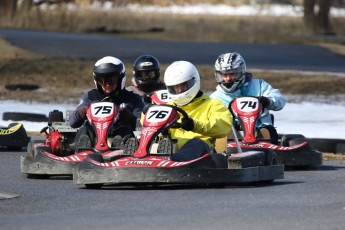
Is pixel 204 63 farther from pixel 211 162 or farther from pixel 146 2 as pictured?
pixel 146 2

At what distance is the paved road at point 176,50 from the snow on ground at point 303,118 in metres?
6.70

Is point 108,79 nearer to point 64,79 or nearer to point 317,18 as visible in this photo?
point 64,79

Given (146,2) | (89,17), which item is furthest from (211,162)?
(146,2)

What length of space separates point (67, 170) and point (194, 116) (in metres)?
1.30

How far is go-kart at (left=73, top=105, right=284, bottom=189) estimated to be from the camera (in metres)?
10.4

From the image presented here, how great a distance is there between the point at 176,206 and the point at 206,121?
1947mm

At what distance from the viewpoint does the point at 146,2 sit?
194 feet

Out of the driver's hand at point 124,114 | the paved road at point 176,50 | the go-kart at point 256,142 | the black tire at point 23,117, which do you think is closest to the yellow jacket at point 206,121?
the driver's hand at point 124,114

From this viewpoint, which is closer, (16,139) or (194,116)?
(194,116)

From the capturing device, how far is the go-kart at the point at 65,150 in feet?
37.6

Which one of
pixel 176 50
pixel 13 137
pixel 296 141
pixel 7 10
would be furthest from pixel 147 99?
pixel 7 10

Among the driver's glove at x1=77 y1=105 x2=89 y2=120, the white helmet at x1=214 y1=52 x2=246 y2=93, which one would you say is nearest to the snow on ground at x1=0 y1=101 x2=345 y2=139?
the white helmet at x1=214 y1=52 x2=246 y2=93

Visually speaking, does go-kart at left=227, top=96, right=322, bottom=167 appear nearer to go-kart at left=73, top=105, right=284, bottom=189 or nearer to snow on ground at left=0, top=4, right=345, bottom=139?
go-kart at left=73, top=105, right=284, bottom=189

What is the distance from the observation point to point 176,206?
9133mm
